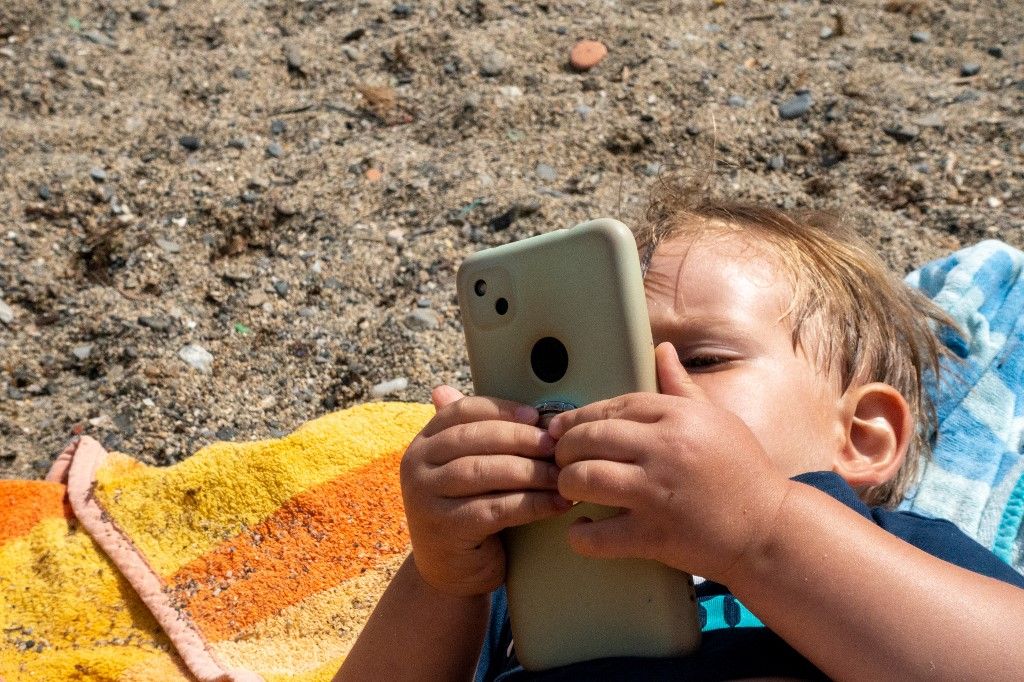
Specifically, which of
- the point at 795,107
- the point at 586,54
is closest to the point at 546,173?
the point at 586,54

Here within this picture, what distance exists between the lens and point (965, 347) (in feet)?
6.49

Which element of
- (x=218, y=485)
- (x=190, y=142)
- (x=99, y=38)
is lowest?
(x=218, y=485)

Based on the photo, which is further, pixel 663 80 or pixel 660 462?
pixel 663 80

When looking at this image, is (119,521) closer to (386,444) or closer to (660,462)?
(386,444)

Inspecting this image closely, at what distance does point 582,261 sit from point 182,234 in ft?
5.22

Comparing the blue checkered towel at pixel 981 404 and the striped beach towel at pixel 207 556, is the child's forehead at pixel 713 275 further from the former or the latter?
the striped beach towel at pixel 207 556

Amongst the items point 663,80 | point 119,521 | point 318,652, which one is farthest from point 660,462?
point 663,80

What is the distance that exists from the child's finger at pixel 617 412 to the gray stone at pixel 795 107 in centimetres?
177

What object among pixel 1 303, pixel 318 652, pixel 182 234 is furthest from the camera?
pixel 182 234

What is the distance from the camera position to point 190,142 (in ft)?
8.73

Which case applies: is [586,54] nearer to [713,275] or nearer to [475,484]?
[713,275]

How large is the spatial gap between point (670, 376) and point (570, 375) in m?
0.10

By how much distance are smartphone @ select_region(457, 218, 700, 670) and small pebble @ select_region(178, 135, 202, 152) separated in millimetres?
1702

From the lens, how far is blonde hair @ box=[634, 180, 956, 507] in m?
1.49
